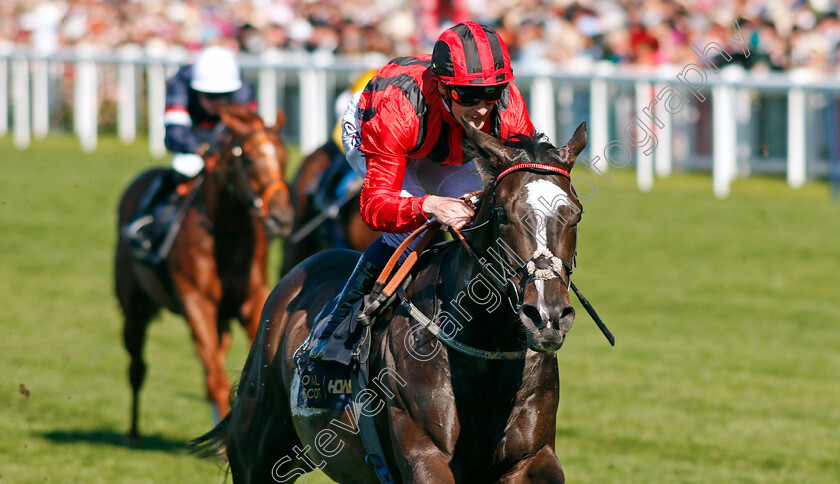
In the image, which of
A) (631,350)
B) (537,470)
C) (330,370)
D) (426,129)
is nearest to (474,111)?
(426,129)

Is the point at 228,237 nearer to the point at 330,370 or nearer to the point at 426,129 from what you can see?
the point at 330,370

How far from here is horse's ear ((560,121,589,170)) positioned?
333 cm

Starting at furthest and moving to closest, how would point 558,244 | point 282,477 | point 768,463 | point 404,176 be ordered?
point 768,463, point 282,477, point 404,176, point 558,244

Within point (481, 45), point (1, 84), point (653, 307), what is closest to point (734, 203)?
point (653, 307)

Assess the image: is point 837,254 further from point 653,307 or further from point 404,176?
point 404,176

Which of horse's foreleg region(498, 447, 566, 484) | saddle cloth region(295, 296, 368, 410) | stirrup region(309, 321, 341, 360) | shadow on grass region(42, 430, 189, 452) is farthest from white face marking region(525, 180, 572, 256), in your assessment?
shadow on grass region(42, 430, 189, 452)

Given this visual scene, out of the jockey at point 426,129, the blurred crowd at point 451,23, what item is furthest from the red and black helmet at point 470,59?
the blurred crowd at point 451,23

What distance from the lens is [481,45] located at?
11.7 ft

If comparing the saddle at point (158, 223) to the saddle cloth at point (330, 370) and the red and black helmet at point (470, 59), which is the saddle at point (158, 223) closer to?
the saddle cloth at point (330, 370)

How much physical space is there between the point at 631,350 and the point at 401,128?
551 centimetres

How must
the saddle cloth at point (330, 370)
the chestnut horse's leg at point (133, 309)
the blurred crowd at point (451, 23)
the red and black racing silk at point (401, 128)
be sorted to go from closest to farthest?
the red and black racing silk at point (401, 128) < the saddle cloth at point (330, 370) < the chestnut horse's leg at point (133, 309) < the blurred crowd at point (451, 23)

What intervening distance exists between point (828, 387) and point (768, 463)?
1.73 m

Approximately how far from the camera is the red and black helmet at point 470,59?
351 cm

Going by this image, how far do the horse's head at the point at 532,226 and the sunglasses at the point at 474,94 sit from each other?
0.22 m
